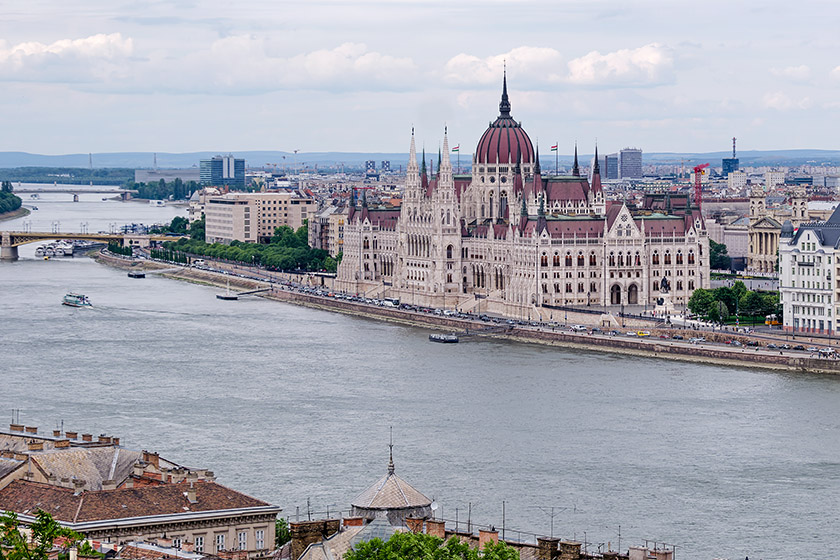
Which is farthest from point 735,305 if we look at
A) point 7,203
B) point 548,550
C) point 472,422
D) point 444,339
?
point 7,203

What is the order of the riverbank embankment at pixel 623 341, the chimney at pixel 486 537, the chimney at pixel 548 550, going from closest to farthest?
1. the chimney at pixel 486 537
2. the chimney at pixel 548 550
3. the riverbank embankment at pixel 623 341

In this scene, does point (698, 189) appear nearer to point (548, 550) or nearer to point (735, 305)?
point (735, 305)

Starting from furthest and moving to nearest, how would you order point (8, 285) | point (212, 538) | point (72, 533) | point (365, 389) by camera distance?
point (8, 285), point (365, 389), point (212, 538), point (72, 533)

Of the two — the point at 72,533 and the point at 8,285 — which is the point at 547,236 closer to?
the point at 8,285

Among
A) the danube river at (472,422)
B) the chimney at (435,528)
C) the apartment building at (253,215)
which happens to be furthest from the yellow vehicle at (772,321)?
the apartment building at (253,215)

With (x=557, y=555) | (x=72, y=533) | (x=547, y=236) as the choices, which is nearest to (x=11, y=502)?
(x=72, y=533)

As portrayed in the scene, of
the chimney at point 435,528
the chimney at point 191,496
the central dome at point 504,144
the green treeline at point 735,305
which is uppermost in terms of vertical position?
the central dome at point 504,144

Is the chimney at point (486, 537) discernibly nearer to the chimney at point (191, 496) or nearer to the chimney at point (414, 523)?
the chimney at point (414, 523)
